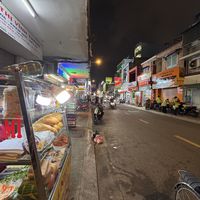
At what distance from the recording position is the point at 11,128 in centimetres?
172

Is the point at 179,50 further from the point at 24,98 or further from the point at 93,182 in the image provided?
the point at 24,98

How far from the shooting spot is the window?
20153 mm

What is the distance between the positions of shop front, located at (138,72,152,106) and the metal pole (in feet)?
85.1

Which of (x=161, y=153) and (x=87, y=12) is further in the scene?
(x=161, y=153)

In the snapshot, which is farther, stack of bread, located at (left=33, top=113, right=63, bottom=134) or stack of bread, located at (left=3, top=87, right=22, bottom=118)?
stack of bread, located at (left=33, top=113, right=63, bottom=134)

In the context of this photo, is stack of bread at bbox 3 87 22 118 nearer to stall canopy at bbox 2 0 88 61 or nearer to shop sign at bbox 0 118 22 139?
shop sign at bbox 0 118 22 139

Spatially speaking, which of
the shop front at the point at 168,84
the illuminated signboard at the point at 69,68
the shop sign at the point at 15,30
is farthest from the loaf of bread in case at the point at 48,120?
the shop front at the point at 168,84

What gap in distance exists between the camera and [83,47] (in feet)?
21.3

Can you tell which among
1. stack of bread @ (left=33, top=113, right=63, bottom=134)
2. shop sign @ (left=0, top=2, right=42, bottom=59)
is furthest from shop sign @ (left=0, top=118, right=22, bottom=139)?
shop sign @ (left=0, top=2, right=42, bottom=59)

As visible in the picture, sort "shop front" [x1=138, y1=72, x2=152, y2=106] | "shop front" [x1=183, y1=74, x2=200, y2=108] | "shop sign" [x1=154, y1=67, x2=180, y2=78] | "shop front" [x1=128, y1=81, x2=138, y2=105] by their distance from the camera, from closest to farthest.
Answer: "shop front" [x1=183, y1=74, x2=200, y2=108] < "shop sign" [x1=154, y1=67, x2=180, y2=78] < "shop front" [x1=138, y1=72, x2=152, y2=106] < "shop front" [x1=128, y1=81, x2=138, y2=105]

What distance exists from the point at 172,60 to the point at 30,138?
73.4 ft

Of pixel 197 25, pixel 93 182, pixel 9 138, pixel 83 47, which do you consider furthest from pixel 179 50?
pixel 9 138

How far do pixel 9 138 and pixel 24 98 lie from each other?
1.97 ft

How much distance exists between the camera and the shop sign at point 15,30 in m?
3.38
